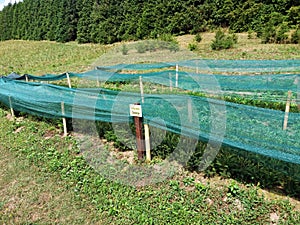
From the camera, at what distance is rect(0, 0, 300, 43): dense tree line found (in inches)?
636

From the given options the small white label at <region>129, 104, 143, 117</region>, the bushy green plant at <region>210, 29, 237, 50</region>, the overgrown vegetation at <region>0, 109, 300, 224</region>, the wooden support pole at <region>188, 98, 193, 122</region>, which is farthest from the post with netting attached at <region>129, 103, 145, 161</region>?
the bushy green plant at <region>210, 29, 237, 50</region>

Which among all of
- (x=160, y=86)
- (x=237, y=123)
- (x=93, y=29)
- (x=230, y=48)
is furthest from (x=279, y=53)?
(x=93, y=29)

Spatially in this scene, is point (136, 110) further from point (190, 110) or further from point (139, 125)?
point (190, 110)

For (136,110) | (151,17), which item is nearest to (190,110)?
(136,110)

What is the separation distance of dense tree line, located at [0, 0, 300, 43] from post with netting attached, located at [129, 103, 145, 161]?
13.4 meters

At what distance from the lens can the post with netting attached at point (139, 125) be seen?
3.18 metres

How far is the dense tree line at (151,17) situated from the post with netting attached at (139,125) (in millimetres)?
13373

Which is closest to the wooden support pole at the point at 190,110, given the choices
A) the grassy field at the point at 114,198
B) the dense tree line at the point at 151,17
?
the grassy field at the point at 114,198

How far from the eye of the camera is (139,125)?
3309 mm

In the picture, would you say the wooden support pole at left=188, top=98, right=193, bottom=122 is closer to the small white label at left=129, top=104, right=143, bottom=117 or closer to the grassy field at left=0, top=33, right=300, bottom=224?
the small white label at left=129, top=104, right=143, bottom=117

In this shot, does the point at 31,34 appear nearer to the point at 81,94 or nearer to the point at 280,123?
the point at 81,94

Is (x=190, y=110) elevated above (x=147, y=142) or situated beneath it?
elevated above

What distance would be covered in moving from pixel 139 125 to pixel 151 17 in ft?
60.1

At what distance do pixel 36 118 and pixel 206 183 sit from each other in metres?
4.05
